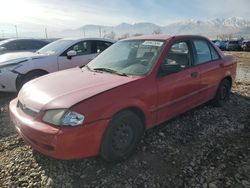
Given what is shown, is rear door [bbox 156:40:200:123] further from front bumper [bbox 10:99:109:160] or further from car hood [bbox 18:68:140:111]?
front bumper [bbox 10:99:109:160]

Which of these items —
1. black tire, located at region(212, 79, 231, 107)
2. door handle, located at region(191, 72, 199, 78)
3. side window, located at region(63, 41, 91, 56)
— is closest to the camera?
door handle, located at region(191, 72, 199, 78)

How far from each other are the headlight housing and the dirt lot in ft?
2.36

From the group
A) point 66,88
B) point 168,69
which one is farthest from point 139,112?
point 66,88

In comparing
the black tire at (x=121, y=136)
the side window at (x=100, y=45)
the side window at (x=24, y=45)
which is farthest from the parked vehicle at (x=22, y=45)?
the black tire at (x=121, y=136)

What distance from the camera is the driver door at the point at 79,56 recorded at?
6.96 metres

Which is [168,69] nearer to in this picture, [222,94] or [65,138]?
[65,138]

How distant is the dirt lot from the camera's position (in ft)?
10.2

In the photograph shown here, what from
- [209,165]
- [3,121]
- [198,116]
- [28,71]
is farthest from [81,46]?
[209,165]

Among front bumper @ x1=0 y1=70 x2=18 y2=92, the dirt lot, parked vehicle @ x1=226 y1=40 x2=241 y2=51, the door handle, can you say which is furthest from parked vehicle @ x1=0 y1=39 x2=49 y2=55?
parked vehicle @ x1=226 y1=40 x2=241 y2=51

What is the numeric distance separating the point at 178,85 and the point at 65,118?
1961 millimetres

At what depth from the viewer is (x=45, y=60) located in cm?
666

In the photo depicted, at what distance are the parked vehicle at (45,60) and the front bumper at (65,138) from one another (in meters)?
3.42

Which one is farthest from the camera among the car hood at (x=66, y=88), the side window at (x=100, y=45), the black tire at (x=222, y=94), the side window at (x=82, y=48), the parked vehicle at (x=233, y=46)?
the parked vehicle at (x=233, y=46)

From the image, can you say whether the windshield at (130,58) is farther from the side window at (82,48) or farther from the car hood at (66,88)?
the side window at (82,48)
